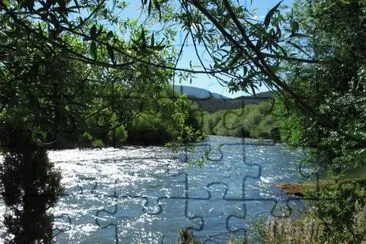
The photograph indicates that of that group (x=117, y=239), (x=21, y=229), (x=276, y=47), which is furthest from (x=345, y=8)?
(x=117, y=239)

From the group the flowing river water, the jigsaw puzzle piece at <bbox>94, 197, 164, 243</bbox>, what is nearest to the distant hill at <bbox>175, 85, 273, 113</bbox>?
the flowing river water

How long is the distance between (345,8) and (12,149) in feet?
8.83

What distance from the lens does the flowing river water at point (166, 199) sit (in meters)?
7.82

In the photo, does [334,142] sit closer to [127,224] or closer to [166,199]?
[127,224]

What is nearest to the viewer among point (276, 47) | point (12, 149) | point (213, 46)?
point (276, 47)

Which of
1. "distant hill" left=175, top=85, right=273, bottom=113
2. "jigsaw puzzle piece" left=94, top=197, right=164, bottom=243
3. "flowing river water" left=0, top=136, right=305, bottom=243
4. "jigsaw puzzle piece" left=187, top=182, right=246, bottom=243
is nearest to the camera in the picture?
"distant hill" left=175, top=85, right=273, bottom=113

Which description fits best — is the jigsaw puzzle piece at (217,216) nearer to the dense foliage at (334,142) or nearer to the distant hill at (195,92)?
the dense foliage at (334,142)

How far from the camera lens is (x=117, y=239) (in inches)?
307

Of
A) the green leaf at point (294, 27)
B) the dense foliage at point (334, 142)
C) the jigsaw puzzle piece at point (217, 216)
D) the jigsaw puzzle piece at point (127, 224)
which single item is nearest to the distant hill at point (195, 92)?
the dense foliage at point (334, 142)

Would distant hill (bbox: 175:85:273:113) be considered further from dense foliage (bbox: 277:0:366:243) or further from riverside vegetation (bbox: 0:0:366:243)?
dense foliage (bbox: 277:0:366:243)

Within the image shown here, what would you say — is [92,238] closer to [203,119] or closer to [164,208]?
[164,208]

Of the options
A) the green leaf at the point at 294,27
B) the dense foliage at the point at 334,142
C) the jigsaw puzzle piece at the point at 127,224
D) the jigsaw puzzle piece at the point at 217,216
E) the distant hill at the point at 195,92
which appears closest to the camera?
the green leaf at the point at 294,27

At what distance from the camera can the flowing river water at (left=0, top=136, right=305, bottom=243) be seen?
7.82m

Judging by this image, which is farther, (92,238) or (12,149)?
(92,238)
